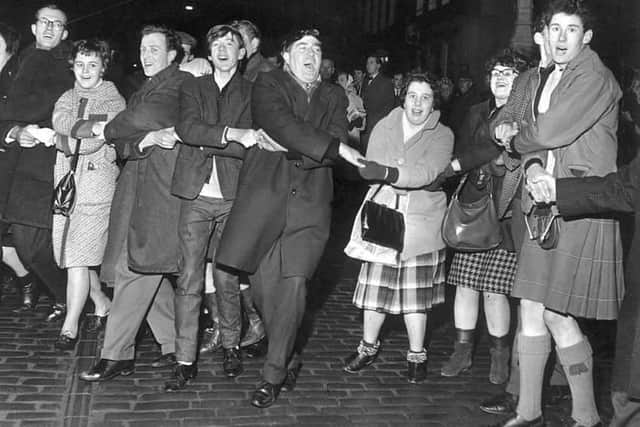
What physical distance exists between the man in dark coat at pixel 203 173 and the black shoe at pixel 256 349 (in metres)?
0.68

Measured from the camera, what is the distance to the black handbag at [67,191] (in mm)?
5254

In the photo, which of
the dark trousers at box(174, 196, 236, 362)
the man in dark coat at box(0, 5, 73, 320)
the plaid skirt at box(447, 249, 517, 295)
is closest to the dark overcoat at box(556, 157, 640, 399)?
the plaid skirt at box(447, 249, 517, 295)

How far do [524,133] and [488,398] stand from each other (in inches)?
69.9

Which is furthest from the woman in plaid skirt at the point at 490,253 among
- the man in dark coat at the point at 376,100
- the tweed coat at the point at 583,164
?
the man in dark coat at the point at 376,100

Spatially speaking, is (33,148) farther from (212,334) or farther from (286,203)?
(286,203)

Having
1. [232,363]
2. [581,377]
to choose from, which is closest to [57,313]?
[232,363]

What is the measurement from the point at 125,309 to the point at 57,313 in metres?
1.54

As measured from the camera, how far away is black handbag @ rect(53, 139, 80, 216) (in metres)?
5.25

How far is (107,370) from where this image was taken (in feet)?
16.2

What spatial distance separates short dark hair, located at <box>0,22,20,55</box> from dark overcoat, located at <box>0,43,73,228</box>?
0.84 ft

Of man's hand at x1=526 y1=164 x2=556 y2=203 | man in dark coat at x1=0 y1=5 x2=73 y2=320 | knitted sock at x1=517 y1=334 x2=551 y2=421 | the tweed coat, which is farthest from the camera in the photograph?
man in dark coat at x1=0 y1=5 x2=73 y2=320

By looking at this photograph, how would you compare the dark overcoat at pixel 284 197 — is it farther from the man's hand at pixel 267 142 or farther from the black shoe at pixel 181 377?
the black shoe at pixel 181 377

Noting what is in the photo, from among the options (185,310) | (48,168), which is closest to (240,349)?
(185,310)

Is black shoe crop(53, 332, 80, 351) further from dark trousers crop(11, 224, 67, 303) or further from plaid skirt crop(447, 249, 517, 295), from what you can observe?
plaid skirt crop(447, 249, 517, 295)
